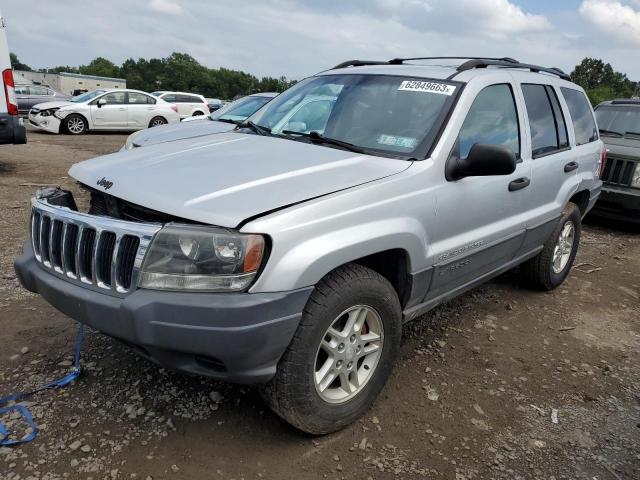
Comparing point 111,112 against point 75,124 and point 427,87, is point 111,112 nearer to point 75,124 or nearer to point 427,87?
point 75,124

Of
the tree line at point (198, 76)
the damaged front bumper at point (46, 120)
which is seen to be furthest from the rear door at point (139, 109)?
the tree line at point (198, 76)

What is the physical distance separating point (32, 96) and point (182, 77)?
79.1 m

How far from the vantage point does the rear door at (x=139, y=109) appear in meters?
16.5

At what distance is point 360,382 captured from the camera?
8.79 feet

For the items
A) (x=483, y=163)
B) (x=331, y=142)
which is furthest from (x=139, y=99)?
(x=483, y=163)

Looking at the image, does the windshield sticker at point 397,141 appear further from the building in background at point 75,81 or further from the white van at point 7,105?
the building in background at point 75,81

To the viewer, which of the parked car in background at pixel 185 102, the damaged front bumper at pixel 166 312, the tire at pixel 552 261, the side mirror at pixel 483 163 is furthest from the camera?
the parked car in background at pixel 185 102

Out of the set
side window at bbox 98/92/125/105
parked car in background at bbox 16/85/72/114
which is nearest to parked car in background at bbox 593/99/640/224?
side window at bbox 98/92/125/105

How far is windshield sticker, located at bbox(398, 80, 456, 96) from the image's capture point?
10.2ft

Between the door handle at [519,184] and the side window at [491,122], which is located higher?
the side window at [491,122]

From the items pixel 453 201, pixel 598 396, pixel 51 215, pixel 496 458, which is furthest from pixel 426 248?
pixel 51 215

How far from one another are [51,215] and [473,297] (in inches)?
133

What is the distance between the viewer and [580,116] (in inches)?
184

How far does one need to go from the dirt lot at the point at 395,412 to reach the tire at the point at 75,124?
42.2ft
